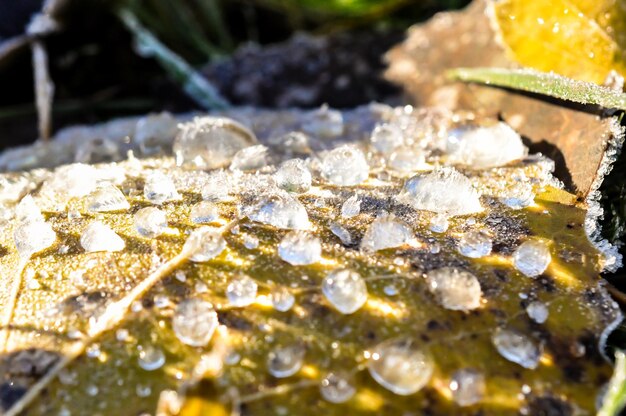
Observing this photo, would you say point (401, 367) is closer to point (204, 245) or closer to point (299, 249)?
point (299, 249)

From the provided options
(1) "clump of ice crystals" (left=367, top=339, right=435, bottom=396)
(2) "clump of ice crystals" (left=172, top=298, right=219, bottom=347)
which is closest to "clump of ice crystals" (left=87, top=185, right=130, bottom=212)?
(2) "clump of ice crystals" (left=172, top=298, right=219, bottom=347)

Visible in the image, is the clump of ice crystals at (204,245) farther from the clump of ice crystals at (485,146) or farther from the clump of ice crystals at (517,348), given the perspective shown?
the clump of ice crystals at (485,146)

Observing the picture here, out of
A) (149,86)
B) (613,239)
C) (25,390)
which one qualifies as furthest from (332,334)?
(149,86)

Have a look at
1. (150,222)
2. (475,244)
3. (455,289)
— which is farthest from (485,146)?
(150,222)

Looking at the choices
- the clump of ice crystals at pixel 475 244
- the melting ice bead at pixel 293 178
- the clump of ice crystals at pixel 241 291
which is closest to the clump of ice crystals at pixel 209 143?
the melting ice bead at pixel 293 178

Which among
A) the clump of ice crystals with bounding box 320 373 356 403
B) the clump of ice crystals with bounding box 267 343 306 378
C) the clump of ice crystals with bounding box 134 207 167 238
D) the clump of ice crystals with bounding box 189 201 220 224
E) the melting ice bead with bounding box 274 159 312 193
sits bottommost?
the clump of ice crystals with bounding box 320 373 356 403

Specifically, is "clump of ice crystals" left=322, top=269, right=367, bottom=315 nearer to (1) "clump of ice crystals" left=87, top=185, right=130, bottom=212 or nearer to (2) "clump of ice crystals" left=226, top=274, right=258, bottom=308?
(2) "clump of ice crystals" left=226, top=274, right=258, bottom=308
